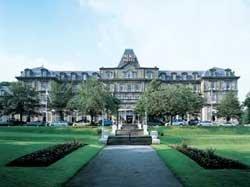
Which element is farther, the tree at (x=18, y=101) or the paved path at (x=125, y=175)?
the tree at (x=18, y=101)

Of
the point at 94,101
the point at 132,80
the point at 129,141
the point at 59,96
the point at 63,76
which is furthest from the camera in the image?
the point at 63,76

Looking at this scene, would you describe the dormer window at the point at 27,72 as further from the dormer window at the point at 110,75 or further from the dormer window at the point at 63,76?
the dormer window at the point at 110,75

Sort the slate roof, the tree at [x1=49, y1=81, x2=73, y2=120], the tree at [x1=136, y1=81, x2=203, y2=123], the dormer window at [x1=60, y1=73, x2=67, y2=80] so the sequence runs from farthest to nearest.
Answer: the dormer window at [x1=60, y1=73, x2=67, y2=80] → the slate roof → the tree at [x1=49, y1=81, x2=73, y2=120] → the tree at [x1=136, y1=81, x2=203, y2=123]

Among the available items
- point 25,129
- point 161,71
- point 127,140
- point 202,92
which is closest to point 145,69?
point 161,71

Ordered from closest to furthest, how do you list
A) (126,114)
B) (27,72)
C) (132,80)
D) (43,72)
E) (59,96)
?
1. (59,96)
2. (126,114)
3. (27,72)
4. (43,72)
5. (132,80)

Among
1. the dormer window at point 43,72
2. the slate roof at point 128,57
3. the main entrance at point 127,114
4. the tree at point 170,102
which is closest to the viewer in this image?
the tree at point 170,102

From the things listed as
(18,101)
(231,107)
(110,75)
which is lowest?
(231,107)

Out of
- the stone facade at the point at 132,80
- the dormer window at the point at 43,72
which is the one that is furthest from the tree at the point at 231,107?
the dormer window at the point at 43,72

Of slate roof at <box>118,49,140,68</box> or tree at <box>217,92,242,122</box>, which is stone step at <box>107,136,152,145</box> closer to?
tree at <box>217,92,242,122</box>

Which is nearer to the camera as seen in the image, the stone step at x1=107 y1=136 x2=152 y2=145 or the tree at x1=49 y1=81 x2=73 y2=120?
the stone step at x1=107 y1=136 x2=152 y2=145

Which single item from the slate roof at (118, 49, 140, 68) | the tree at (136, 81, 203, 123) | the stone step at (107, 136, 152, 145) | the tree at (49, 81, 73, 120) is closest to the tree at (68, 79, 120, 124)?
the tree at (136, 81, 203, 123)

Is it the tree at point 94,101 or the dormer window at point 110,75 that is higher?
the dormer window at point 110,75

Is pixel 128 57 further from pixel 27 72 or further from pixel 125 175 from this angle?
pixel 125 175

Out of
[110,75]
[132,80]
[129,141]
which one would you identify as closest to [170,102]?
[129,141]
